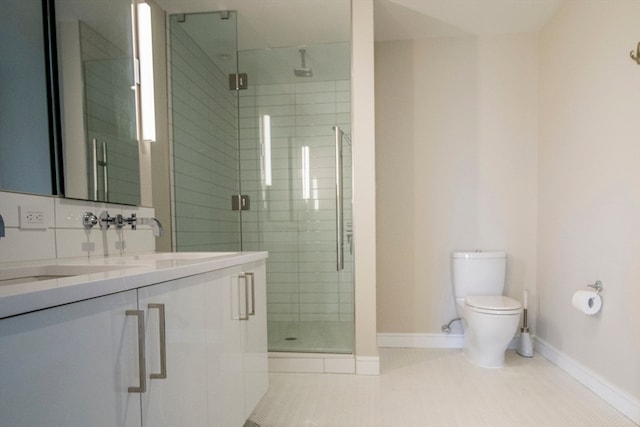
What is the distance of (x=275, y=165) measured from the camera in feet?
8.09

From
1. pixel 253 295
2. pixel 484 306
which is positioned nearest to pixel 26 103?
pixel 253 295

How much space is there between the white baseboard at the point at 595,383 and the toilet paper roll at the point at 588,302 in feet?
1.22

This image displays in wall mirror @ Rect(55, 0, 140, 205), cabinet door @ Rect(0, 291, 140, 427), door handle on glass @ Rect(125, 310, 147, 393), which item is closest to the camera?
cabinet door @ Rect(0, 291, 140, 427)

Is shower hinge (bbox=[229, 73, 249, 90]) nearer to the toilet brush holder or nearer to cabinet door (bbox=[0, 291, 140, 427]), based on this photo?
cabinet door (bbox=[0, 291, 140, 427])

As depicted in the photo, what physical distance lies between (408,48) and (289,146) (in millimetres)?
1223

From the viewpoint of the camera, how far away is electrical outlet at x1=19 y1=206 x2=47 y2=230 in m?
1.07

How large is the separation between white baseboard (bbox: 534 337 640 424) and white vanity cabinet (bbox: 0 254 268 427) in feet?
5.81

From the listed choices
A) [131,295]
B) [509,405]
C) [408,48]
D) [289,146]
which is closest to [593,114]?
[408,48]

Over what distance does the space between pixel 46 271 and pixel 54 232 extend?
22 cm

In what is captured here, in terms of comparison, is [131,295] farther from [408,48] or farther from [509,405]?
[408,48]

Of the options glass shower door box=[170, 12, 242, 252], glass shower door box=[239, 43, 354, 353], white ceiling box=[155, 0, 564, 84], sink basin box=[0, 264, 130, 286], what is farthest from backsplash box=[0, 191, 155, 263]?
white ceiling box=[155, 0, 564, 84]

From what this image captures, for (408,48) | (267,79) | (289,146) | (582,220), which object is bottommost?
(582,220)

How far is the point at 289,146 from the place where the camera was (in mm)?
2484

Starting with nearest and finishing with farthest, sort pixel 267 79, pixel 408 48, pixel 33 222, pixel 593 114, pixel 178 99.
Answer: pixel 33 222
pixel 593 114
pixel 178 99
pixel 267 79
pixel 408 48
